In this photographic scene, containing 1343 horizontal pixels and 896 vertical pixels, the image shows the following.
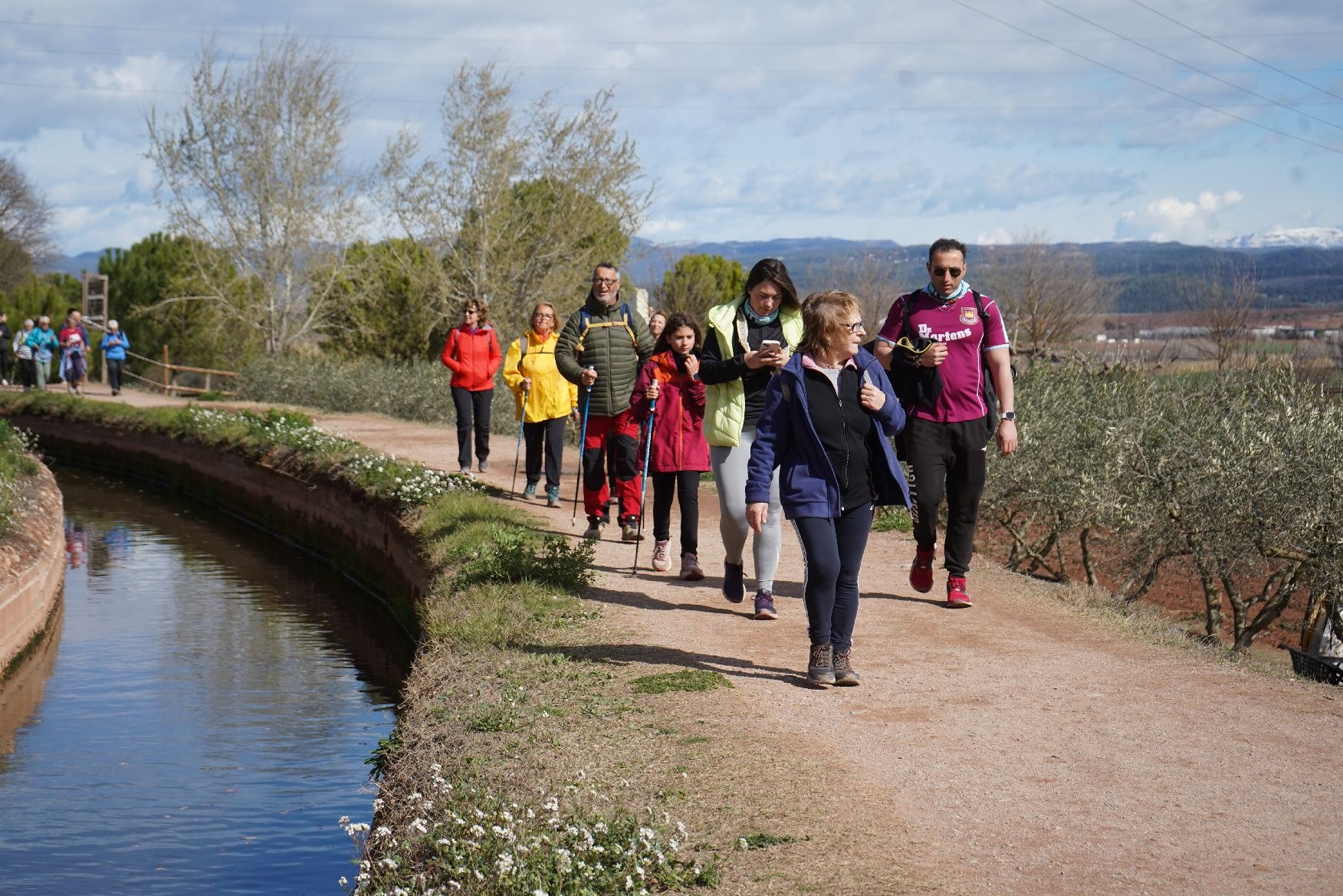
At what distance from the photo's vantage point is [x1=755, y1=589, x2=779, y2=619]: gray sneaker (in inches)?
352

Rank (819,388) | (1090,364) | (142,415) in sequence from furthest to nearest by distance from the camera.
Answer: (142,415)
(1090,364)
(819,388)

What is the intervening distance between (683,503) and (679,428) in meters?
0.50

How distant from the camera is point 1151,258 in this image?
11294cm

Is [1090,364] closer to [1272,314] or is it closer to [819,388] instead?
[819,388]

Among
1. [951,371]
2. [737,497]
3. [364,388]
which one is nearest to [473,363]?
[737,497]

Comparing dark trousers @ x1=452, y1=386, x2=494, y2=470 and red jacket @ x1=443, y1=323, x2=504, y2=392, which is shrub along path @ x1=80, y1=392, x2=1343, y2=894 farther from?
dark trousers @ x1=452, y1=386, x2=494, y2=470

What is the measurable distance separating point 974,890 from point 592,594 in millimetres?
5373

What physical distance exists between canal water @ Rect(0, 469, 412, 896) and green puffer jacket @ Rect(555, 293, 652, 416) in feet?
9.32

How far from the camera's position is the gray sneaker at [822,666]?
24.0ft

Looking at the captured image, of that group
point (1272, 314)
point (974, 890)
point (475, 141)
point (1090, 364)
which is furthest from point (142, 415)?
point (1272, 314)

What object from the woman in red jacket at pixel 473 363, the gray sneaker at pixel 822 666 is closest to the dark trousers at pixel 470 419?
the woman in red jacket at pixel 473 363

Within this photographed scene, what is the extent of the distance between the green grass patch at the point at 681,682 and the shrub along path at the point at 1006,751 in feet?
0.27

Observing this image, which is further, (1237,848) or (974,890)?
(1237,848)

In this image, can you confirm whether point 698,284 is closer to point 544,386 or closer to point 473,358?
point 473,358
